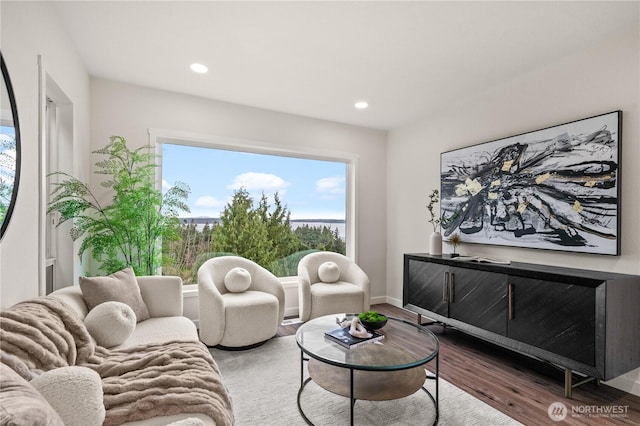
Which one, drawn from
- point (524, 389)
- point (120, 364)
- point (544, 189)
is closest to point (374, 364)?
point (120, 364)

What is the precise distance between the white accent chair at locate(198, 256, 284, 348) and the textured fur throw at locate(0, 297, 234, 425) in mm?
1192

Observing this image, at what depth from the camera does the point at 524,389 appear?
2383 mm

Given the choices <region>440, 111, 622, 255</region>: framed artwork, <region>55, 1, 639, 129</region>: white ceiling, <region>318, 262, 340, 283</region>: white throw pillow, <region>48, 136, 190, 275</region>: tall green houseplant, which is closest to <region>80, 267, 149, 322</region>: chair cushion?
<region>48, 136, 190, 275</region>: tall green houseplant

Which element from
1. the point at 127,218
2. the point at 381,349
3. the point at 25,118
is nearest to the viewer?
the point at 25,118

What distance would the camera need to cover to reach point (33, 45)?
186cm

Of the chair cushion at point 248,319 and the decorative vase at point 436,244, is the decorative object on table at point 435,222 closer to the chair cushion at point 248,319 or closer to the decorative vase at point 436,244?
the decorative vase at point 436,244

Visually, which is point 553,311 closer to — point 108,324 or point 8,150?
point 108,324

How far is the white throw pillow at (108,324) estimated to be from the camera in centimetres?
185

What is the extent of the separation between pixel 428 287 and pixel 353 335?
5.17 feet

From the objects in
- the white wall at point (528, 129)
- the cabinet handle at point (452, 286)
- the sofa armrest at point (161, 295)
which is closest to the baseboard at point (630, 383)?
the white wall at point (528, 129)

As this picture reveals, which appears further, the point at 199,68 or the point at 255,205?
the point at 255,205

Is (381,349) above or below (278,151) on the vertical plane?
below

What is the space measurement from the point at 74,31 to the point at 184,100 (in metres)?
1.25

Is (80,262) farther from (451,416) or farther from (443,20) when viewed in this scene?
(443,20)
